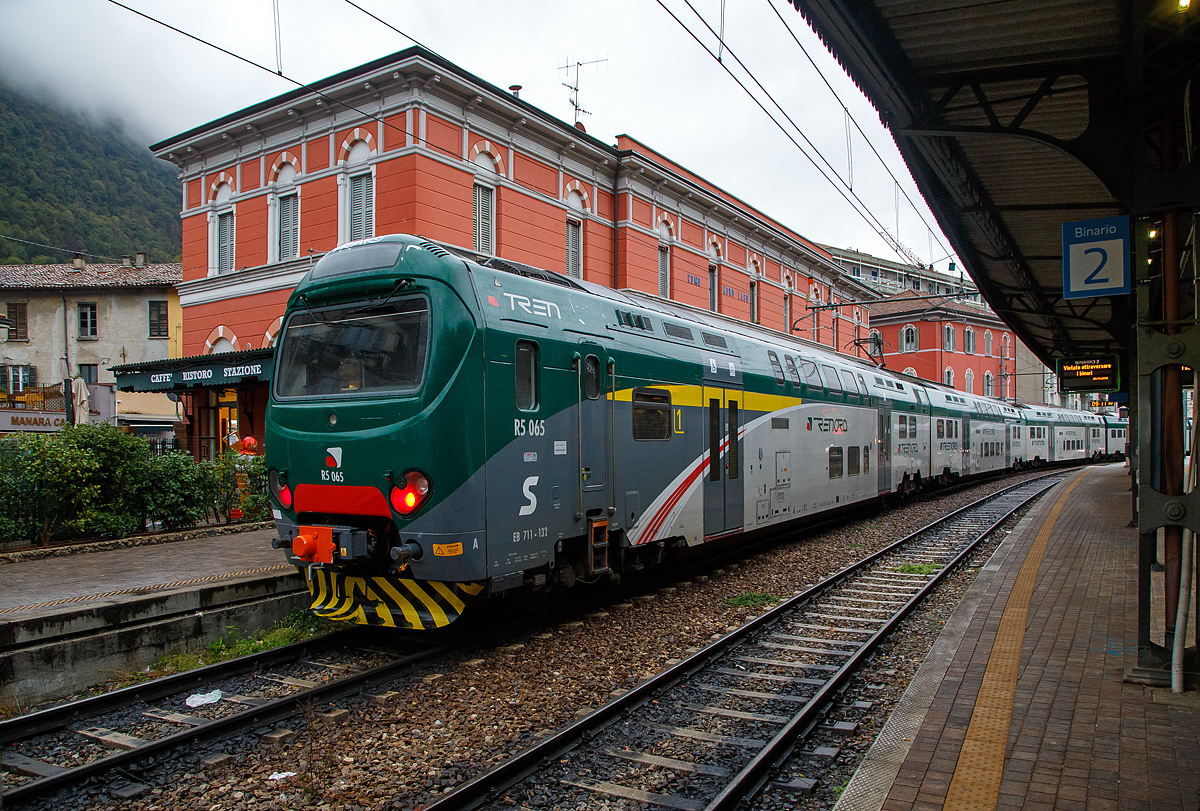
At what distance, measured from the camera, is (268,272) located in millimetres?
19984

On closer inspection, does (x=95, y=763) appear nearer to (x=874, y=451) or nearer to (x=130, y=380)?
(x=874, y=451)

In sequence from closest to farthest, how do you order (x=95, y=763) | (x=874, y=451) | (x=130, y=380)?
(x=95, y=763), (x=874, y=451), (x=130, y=380)

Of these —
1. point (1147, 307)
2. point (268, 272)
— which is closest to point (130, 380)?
point (268, 272)

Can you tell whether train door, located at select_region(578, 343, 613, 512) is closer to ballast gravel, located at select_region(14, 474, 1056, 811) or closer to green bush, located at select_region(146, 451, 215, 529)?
ballast gravel, located at select_region(14, 474, 1056, 811)

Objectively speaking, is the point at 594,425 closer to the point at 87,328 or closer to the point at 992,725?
the point at 992,725

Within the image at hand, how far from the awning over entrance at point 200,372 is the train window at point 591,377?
→ 10.2 m

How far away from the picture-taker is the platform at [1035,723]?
4.02 metres

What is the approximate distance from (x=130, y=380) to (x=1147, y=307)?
67.5ft

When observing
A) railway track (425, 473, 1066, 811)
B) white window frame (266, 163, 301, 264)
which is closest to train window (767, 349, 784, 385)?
railway track (425, 473, 1066, 811)

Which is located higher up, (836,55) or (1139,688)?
(836,55)

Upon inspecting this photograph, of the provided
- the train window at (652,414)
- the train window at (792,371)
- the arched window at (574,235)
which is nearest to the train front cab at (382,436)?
the train window at (652,414)

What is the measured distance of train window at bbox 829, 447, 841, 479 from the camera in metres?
14.4

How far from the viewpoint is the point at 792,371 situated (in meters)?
12.8

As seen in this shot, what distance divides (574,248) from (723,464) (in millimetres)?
12363
